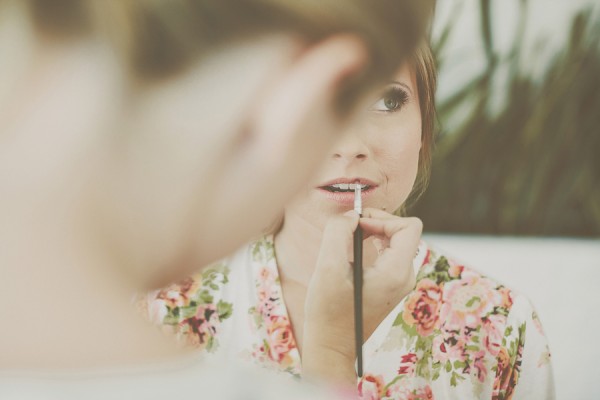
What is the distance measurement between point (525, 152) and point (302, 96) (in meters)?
0.34

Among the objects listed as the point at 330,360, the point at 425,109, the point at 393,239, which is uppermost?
the point at 425,109

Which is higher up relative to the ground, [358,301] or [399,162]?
[399,162]

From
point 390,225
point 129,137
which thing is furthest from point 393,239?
point 129,137

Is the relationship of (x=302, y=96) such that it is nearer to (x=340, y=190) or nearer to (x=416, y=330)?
A: (x=340, y=190)

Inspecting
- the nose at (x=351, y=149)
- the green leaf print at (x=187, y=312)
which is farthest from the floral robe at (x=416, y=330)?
the nose at (x=351, y=149)

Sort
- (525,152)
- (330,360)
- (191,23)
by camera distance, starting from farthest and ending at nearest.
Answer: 1. (525,152)
2. (330,360)
3. (191,23)

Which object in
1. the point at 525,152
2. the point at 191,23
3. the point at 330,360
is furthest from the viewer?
the point at 525,152

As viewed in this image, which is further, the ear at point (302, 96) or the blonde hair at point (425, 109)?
the blonde hair at point (425, 109)

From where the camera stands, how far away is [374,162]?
0.60 m

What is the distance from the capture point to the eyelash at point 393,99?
23.4 inches

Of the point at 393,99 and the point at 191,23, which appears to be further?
the point at 393,99

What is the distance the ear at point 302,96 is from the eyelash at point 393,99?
18 cm

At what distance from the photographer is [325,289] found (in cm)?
56

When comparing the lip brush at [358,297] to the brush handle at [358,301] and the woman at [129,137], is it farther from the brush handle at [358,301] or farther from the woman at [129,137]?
the woman at [129,137]
